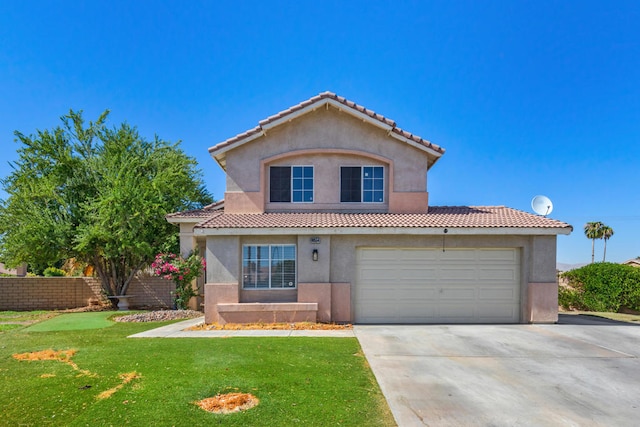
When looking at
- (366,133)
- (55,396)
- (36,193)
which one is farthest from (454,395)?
(36,193)

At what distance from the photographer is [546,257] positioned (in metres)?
13.0

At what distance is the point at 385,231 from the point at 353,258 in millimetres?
1482

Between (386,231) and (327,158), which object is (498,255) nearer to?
(386,231)

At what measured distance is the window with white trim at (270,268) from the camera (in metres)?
13.2

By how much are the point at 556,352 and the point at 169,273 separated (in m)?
13.3

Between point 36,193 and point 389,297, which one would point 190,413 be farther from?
point 36,193

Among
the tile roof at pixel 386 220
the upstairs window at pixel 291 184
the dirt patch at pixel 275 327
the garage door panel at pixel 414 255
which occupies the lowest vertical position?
the dirt patch at pixel 275 327

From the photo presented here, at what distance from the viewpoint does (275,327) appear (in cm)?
1220

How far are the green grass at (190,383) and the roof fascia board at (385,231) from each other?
12.1 ft

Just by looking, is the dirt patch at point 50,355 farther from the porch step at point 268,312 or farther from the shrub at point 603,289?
the shrub at point 603,289

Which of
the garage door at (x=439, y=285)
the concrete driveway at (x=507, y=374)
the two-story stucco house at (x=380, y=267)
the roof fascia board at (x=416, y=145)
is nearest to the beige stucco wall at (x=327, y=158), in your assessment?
the roof fascia board at (x=416, y=145)

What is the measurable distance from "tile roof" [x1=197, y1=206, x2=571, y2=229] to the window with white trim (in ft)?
3.14

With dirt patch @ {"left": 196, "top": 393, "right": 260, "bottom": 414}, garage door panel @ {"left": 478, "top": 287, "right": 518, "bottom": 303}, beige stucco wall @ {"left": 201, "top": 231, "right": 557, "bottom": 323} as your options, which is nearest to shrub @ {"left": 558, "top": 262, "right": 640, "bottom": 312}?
beige stucco wall @ {"left": 201, "top": 231, "right": 557, "bottom": 323}

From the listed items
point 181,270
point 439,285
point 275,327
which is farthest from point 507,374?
point 181,270
